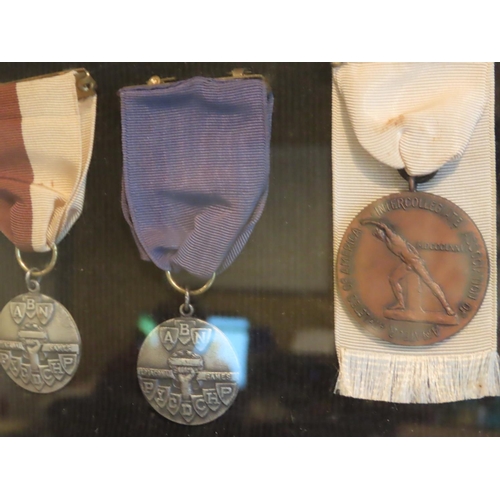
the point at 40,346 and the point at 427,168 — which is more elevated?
the point at 427,168

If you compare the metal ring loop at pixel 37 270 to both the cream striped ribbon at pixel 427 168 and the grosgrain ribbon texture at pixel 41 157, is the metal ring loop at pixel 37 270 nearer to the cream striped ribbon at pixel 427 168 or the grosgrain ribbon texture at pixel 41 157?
the grosgrain ribbon texture at pixel 41 157

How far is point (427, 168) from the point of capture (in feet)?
3.02

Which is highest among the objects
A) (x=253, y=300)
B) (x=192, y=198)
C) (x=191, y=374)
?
→ (x=192, y=198)

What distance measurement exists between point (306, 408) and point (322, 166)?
1.42 feet

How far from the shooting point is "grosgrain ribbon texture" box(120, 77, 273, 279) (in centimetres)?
95

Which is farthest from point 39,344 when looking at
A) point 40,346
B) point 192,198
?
point 192,198

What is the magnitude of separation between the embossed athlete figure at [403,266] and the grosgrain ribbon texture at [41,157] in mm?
546

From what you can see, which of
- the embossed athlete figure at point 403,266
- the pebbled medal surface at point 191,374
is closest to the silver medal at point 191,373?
the pebbled medal surface at point 191,374

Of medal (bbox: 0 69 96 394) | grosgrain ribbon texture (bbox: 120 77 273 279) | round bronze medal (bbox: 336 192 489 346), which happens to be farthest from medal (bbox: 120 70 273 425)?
round bronze medal (bbox: 336 192 489 346)

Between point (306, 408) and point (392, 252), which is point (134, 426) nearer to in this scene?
point (306, 408)

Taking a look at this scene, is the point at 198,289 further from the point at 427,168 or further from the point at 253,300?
the point at 427,168

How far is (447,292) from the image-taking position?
0.94 metres

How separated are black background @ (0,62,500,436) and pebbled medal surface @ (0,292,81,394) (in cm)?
2

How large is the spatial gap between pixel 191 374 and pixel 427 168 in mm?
534
